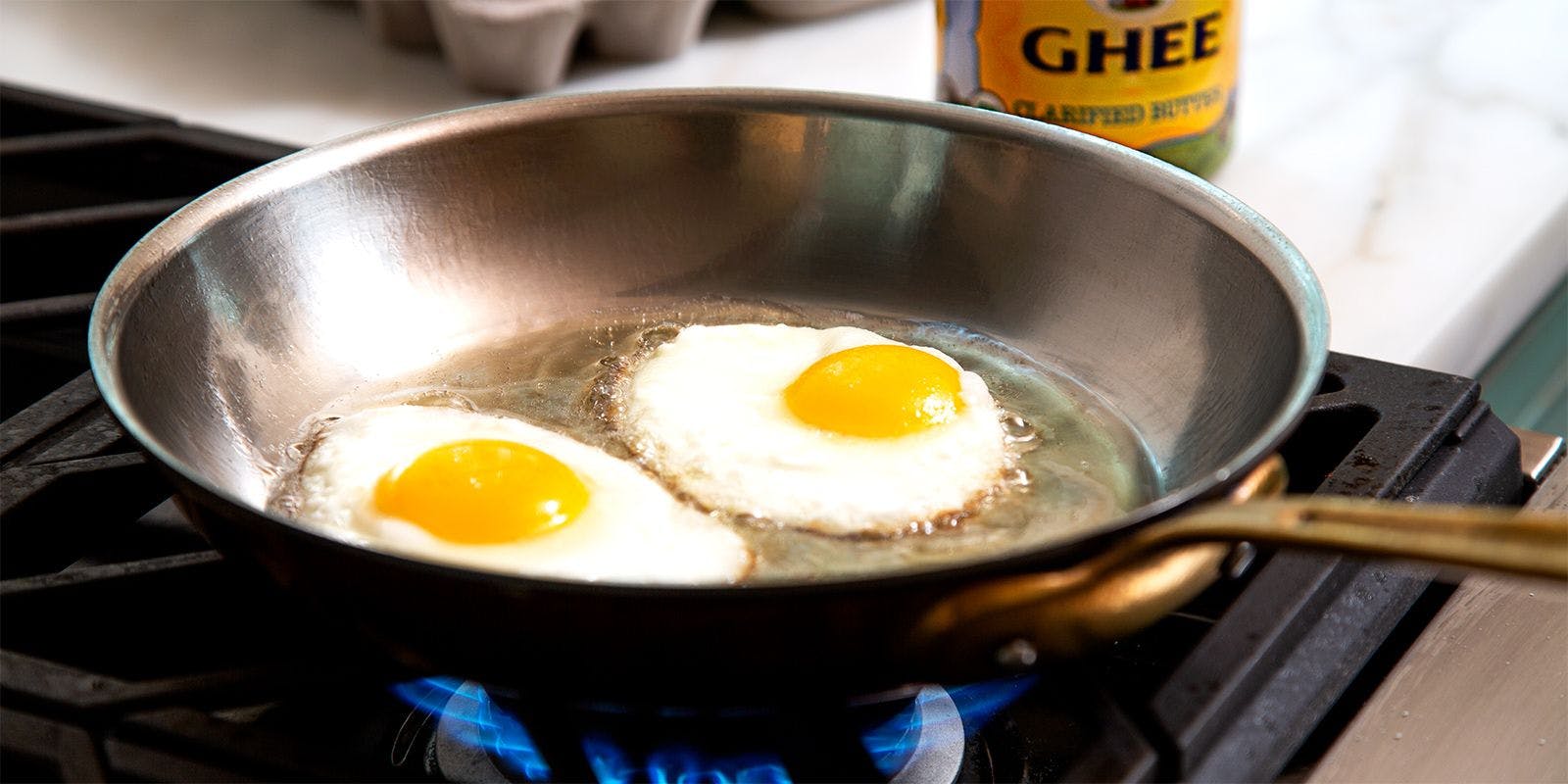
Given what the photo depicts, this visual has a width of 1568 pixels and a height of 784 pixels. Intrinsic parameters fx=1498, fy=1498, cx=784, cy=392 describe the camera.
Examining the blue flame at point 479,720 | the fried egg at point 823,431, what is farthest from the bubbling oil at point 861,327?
the blue flame at point 479,720

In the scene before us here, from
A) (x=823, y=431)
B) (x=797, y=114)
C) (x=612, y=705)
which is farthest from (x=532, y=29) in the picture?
(x=612, y=705)

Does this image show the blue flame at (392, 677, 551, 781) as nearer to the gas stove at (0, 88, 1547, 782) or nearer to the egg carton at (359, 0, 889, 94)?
the gas stove at (0, 88, 1547, 782)

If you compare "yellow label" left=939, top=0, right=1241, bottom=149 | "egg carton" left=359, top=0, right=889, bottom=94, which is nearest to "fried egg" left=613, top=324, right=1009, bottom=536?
"yellow label" left=939, top=0, right=1241, bottom=149

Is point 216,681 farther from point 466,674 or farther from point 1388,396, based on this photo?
point 1388,396

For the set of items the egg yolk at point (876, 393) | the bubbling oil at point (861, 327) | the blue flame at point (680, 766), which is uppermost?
the egg yolk at point (876, 393)

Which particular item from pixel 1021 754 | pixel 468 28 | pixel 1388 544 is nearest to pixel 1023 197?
pixel 1021 754

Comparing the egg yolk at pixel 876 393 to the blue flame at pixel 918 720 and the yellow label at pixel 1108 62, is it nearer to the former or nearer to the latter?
the blue flame at pixel 918 720
